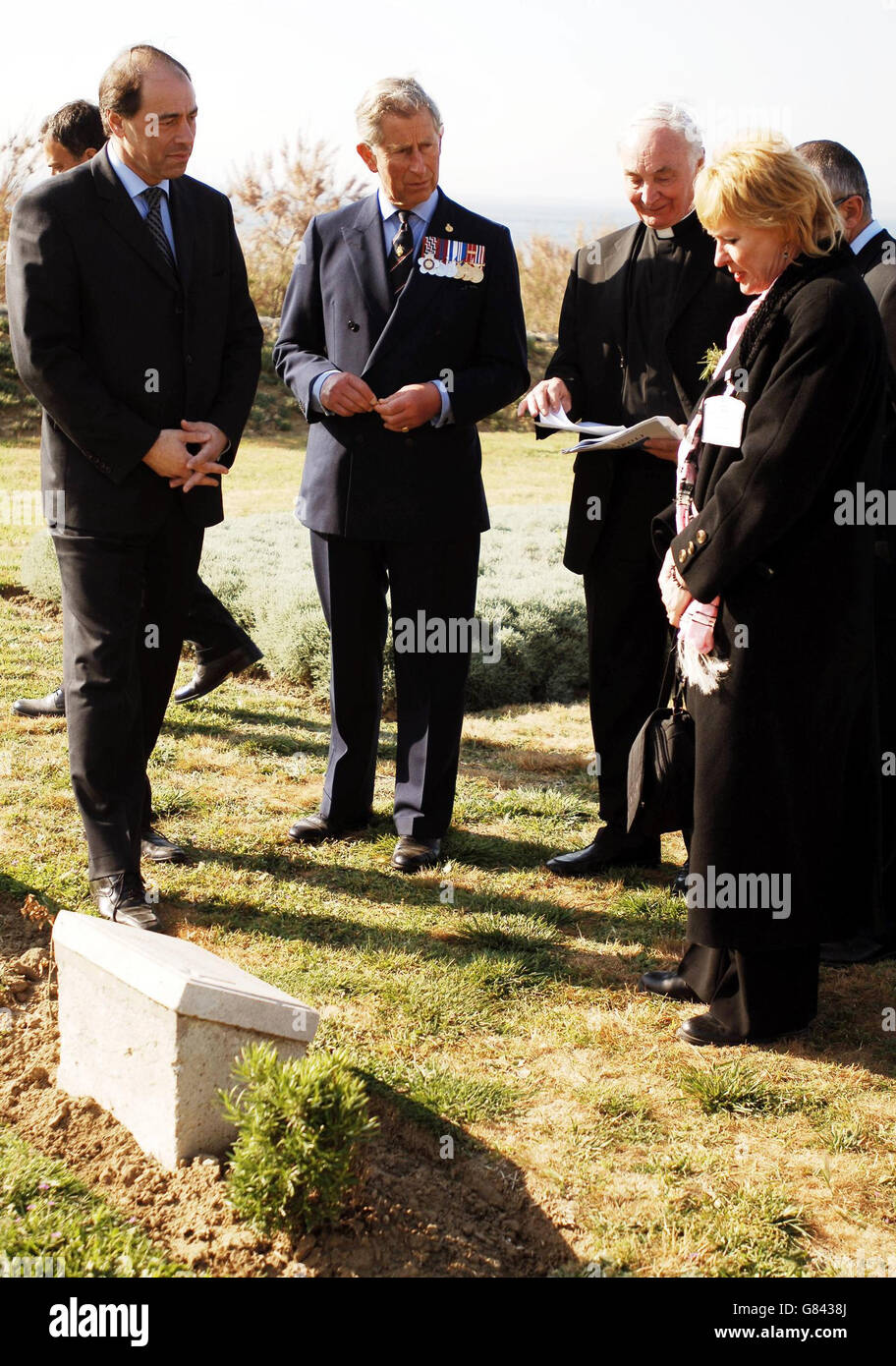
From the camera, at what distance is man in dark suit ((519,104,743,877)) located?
167 inches

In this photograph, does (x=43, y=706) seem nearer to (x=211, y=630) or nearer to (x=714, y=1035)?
(x=211, y=630)

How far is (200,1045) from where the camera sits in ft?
9.33

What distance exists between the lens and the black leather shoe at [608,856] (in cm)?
482

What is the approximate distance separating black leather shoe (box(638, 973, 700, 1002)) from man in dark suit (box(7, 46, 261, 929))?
1.54 metres

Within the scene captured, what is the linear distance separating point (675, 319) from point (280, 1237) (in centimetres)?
304

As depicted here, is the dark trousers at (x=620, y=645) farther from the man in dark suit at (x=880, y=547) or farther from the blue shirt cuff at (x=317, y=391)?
the blue shirt cuff at (x=317, y=391)

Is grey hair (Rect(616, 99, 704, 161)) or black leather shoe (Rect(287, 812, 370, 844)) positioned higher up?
grey hair (Rect(616, 99, 704, 161))

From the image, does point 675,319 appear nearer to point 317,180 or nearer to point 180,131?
point 180,131

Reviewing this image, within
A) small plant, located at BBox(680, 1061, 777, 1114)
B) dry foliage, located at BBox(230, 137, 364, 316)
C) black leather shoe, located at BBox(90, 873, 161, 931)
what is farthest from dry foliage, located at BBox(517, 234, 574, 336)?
small plant, located at BBox(680, 1061, 777, 1114)

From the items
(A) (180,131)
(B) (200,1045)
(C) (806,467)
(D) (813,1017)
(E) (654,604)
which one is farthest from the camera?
(E) (654,604)

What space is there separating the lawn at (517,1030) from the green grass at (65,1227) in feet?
0.03

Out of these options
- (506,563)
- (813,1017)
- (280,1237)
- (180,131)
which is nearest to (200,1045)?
(280,1237)

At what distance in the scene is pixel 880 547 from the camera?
4.03 m

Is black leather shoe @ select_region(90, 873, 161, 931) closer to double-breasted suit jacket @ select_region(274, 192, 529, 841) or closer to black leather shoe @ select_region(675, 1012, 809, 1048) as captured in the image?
double-breasted suit jacket @ select_region(274, 192, 529, 841)
